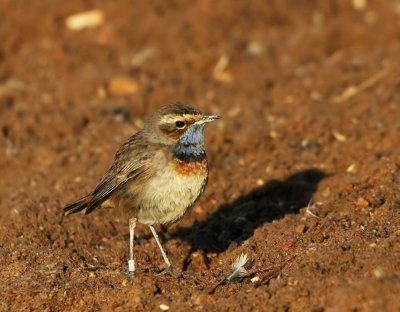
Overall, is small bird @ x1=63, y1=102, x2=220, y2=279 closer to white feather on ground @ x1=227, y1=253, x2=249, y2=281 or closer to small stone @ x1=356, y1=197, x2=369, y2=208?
white feather on ground @ x1=227, y1=253, x2=249, y2=281

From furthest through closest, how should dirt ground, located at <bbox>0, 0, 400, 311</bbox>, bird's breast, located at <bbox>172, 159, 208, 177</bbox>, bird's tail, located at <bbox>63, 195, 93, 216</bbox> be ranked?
bird's tail, located at <bbox>63, 195, 93, 216</bbox>, bird's breast, located at <bbox>172, 159, 208, 177</bbox>, dirt ground, located at <bbox>0, 0, 400, 311</bbox>

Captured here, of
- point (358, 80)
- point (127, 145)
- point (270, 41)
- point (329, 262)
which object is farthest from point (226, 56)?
point (329, 262)

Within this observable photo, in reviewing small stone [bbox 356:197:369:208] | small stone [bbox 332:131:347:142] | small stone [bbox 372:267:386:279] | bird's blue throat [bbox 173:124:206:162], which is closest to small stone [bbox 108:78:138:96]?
small stone [bbox 332:131:347:142]

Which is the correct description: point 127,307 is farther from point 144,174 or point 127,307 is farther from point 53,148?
point 53,148

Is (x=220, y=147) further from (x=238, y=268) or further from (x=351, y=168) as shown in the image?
(x=238, y=268)

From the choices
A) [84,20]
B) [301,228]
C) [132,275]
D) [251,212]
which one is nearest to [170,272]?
[132,275]

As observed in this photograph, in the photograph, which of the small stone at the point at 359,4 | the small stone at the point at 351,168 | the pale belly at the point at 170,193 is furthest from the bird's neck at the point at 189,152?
the small stone at the point at 359,4
